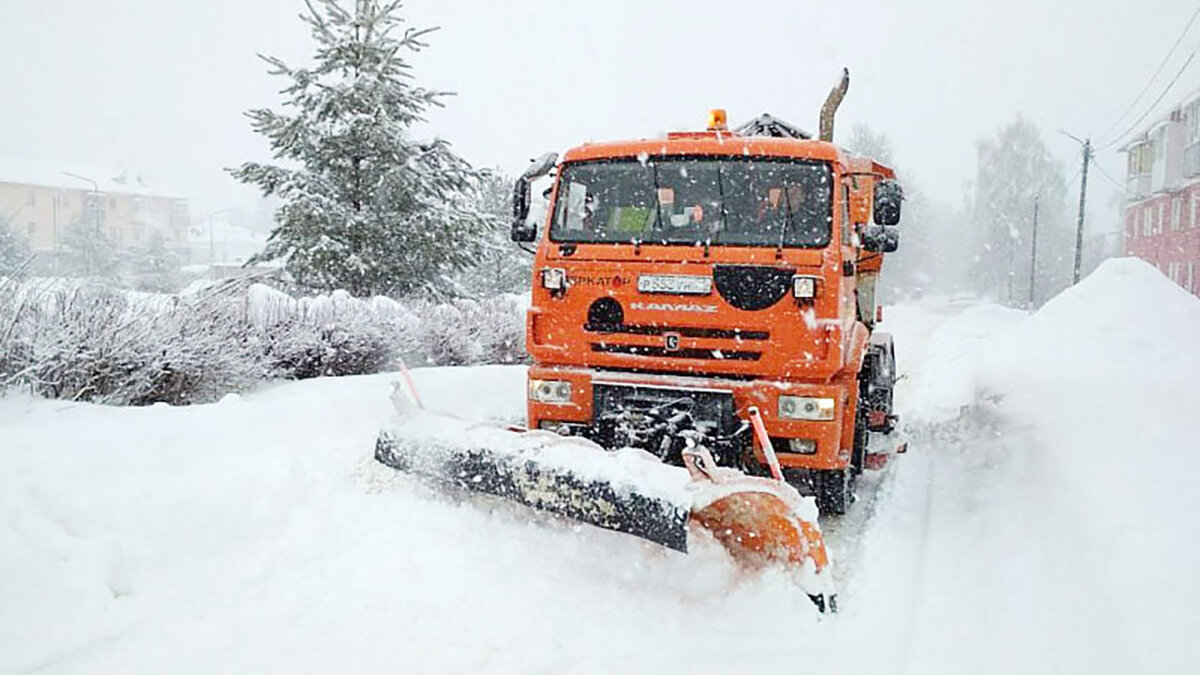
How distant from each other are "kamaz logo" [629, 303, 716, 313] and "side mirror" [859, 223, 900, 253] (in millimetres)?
1673

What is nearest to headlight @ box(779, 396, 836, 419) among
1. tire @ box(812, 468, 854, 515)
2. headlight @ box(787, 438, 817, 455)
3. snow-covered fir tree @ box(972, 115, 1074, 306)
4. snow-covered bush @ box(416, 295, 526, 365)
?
headlight @ box(787, 438, 817, 455)

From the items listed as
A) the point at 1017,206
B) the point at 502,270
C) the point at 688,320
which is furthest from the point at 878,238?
the point at 1017,206

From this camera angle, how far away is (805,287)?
524 centimetres

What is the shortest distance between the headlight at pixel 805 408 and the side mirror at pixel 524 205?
7.65 feet

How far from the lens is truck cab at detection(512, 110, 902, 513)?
527 centimetres

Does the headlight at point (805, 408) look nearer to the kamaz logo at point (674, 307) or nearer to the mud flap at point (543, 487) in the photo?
the kamaz logo at point (674, 307)

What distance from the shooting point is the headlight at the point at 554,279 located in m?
5.76

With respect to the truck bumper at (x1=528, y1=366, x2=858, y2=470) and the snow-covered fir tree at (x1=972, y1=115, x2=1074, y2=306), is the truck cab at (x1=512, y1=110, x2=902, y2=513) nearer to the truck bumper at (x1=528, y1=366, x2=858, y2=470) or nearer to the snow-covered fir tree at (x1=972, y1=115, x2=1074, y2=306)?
the truck bumper at (x1=528, y1=366, x2=858, y2=470)

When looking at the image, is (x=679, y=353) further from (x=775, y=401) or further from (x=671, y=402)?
(x=775, y=401)

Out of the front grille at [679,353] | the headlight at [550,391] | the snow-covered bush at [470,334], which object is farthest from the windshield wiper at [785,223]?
the snow-covered bush at [470,334]

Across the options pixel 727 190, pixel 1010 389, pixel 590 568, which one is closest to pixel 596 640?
pixel 590 568

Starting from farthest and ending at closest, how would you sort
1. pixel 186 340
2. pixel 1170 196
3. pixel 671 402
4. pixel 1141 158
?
pixel 1141 158 < pixel 1170 196 < pixel 186 340 < pixel 671 402

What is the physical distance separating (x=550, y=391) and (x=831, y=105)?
4815mm

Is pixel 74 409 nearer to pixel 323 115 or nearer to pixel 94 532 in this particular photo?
pixel 94 532
